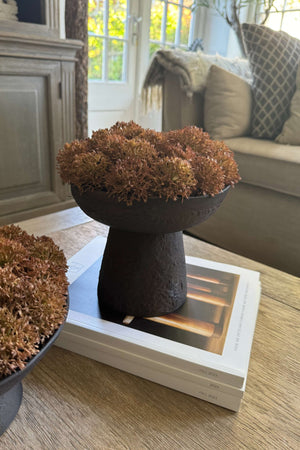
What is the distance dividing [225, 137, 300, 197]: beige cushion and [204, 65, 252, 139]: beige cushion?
110 mm

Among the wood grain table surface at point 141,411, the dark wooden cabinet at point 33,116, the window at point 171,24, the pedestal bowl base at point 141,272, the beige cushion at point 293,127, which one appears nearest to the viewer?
the wood grain table surface at point 141,411

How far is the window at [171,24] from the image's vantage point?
2873 mm

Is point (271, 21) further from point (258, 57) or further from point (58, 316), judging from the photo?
point (58, 316)

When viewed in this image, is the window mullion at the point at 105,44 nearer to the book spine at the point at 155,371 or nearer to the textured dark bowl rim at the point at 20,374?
the book spine at the point at 155,371

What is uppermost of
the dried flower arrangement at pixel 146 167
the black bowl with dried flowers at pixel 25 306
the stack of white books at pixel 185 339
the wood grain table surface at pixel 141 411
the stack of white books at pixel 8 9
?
the stack of white books at pixel 8 9

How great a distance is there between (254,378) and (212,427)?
9cm

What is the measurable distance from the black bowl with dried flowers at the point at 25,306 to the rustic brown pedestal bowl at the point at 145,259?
0.31 ft

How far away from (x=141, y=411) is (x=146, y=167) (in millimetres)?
273

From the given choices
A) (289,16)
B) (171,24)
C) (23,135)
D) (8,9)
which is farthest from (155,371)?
(289,16)

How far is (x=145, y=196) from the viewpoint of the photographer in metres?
0.41

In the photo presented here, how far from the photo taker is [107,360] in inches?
18.7

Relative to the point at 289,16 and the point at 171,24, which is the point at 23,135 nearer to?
the point at 171,24

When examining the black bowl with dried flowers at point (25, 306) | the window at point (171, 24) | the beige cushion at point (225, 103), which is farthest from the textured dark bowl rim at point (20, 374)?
the window at point (171, 24)

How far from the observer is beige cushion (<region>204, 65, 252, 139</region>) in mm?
1468
